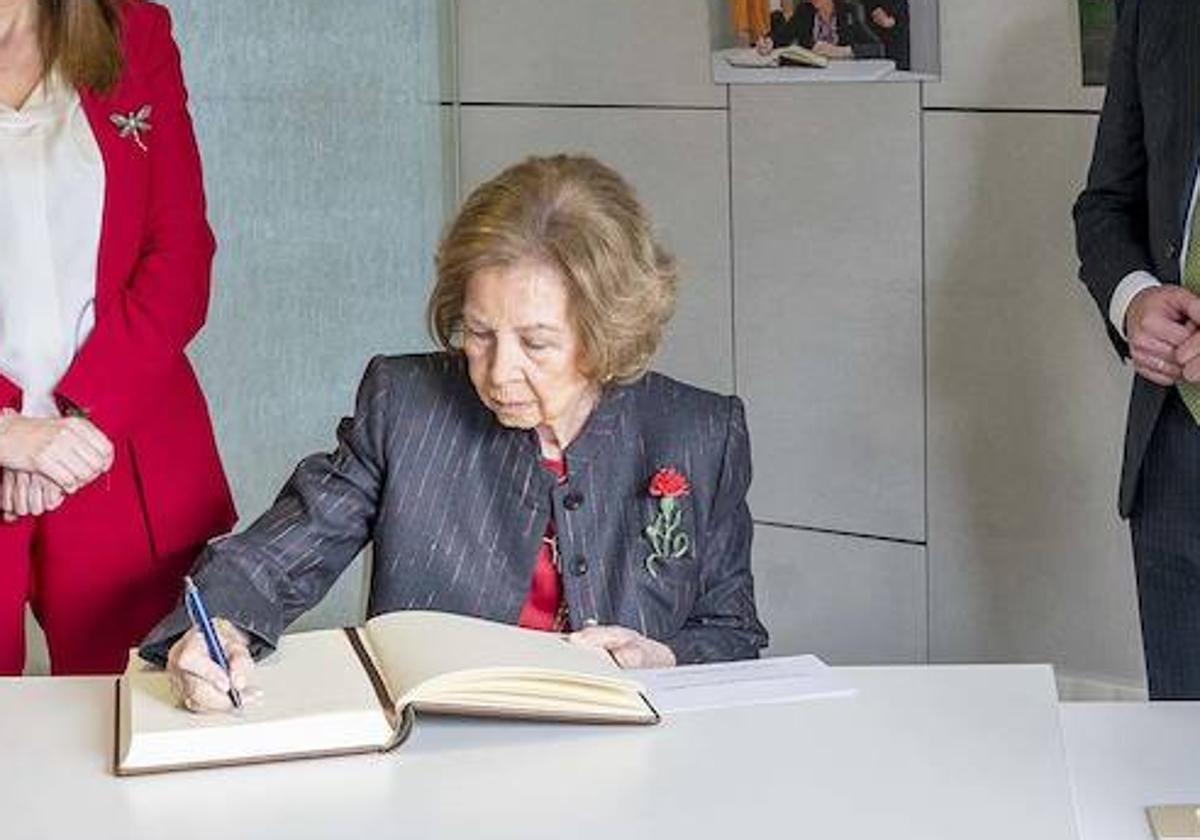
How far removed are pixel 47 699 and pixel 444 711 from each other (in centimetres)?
48

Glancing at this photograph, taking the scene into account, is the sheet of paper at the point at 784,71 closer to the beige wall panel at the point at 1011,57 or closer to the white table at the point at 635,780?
the beige wall panel at the point at 1011,57

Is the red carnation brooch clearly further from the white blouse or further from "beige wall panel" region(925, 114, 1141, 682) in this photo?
"beige wall panel" region(925, 114, 1141, 682)

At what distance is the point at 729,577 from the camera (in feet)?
10.6

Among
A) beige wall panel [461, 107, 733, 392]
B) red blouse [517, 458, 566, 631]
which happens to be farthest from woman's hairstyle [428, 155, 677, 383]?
beige wall panel [461, 107, 733, 392]

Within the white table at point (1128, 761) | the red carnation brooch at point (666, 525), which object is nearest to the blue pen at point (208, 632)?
the red carnation brooch at point (666, 525)

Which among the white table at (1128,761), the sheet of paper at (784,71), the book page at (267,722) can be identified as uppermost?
the sheet of paper at (784,71)

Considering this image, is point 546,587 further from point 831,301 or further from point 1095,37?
point 831,301

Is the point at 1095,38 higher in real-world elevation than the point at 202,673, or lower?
higher

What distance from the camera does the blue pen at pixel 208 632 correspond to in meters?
2.66

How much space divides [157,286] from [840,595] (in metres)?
1.96

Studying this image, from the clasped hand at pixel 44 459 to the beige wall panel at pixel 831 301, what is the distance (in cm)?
187

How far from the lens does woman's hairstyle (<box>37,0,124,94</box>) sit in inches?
137

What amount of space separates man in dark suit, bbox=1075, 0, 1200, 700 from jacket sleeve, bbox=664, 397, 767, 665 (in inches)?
21.5

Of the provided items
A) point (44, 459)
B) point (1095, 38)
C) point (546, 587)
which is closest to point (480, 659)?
point (546, 587)
